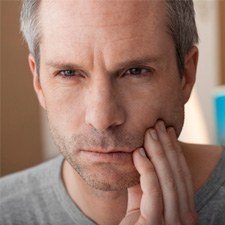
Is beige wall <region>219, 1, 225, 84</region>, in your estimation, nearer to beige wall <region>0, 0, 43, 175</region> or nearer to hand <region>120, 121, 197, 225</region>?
beige wall <region>0, 0, 43, 175</region>

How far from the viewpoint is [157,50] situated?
132cm

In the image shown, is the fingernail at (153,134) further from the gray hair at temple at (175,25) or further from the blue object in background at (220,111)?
the blue object in background at (220,111)

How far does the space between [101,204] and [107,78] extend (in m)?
0.45

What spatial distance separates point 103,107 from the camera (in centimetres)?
124

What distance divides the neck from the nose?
35 centimetres

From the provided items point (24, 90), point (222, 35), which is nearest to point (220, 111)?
point (24, 90)

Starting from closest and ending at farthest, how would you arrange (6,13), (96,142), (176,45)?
(96,142) → (176,45) → (6,13)

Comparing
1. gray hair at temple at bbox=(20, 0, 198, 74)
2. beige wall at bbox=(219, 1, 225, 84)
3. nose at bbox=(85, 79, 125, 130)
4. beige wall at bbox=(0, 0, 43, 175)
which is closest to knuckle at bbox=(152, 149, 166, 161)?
nose at bbox=(85, 79, 125, 130)

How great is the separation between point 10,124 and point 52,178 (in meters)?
2.59

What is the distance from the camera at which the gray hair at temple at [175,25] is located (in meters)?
1.37

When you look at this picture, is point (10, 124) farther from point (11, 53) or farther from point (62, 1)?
point (62, 1)

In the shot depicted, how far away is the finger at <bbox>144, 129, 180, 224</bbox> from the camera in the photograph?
51.7 inches

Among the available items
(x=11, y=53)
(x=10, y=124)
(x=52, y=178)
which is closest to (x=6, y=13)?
(x=11, y=53)

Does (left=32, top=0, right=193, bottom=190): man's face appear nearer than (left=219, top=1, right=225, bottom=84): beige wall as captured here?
Yes
